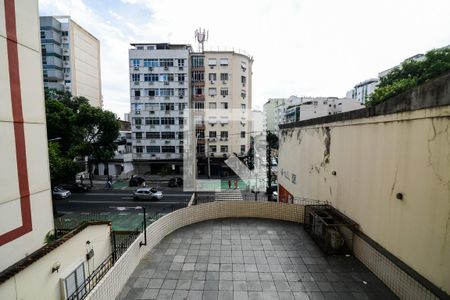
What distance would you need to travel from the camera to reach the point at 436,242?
471cm

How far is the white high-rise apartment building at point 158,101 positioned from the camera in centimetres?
3192

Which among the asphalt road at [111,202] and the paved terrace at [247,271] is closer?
the paved terrace at [247,271]

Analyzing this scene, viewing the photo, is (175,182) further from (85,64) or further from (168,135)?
(85,64)

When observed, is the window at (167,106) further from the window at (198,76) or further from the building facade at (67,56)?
the building facade at (67,56)

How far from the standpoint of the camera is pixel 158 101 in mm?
32531

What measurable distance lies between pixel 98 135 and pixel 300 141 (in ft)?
74.4

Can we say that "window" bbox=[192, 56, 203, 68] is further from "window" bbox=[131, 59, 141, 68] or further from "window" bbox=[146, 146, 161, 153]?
"window" bbox=[146, 146, 161, 153]

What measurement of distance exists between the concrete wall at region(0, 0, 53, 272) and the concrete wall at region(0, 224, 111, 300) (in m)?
0.54

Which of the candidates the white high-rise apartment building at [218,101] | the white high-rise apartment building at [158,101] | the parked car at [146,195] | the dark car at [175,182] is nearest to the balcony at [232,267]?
the parked car at [146,195]

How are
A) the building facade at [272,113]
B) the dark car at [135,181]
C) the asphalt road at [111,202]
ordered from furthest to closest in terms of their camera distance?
the building facade at [272,113]
the dark car at [135,181]
the asphalt road at [111,202]

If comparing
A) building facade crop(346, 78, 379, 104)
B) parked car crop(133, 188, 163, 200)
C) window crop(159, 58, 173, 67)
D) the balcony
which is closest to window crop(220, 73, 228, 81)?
window crop(159, 58, 173, 67)

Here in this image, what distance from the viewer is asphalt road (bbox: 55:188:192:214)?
19.3 m

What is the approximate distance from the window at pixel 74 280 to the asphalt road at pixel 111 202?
10585mm

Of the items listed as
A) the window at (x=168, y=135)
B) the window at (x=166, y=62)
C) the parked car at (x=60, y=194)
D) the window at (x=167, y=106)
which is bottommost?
the parked car at (x=60, y=194)
